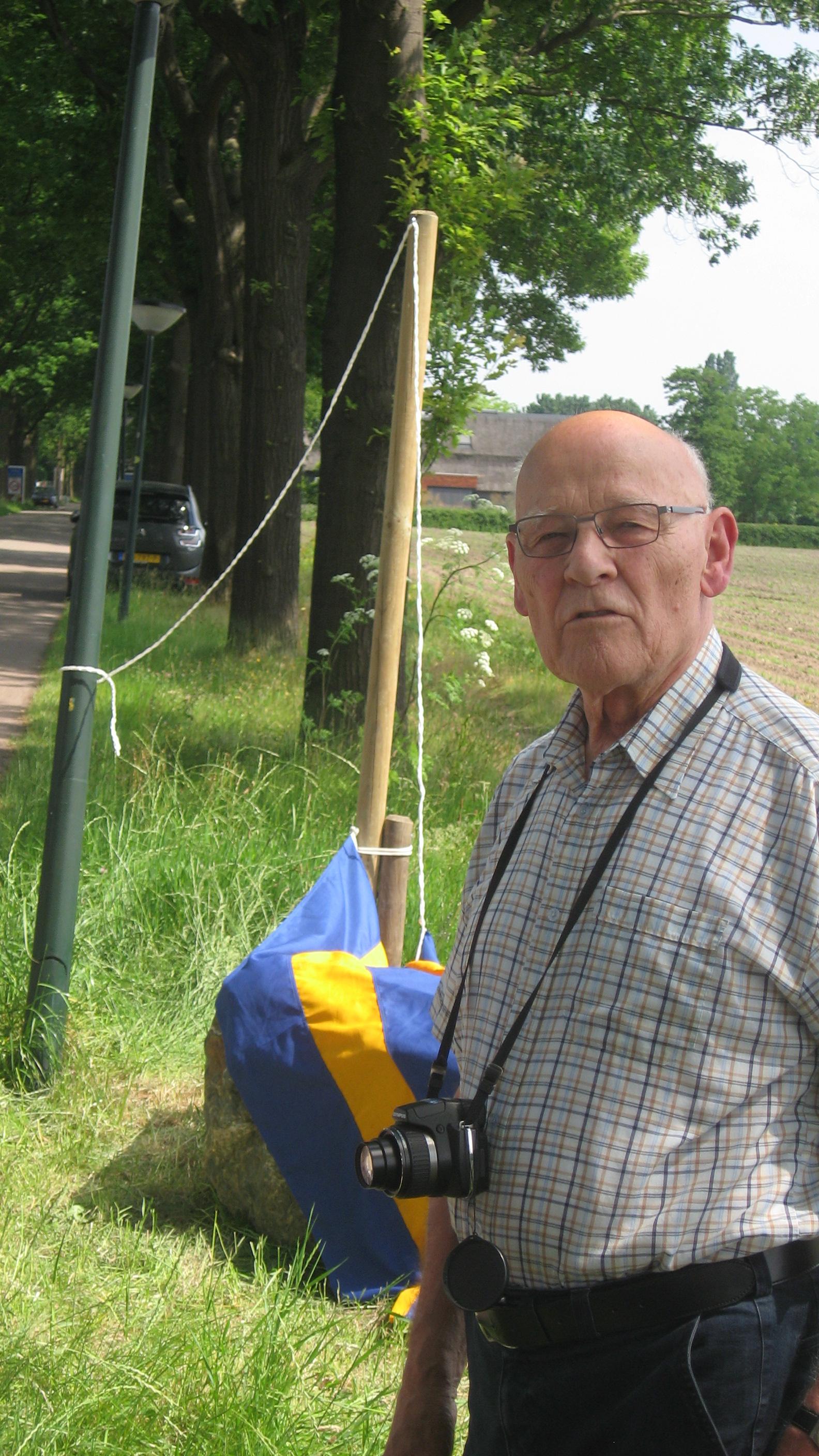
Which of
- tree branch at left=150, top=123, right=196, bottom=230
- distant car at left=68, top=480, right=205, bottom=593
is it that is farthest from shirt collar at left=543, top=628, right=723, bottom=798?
distant car at left=68, top=480, right=205, bottom=593

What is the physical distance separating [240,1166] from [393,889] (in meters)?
0.98

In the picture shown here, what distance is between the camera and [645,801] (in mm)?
1844

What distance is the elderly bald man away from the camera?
66.3 inches

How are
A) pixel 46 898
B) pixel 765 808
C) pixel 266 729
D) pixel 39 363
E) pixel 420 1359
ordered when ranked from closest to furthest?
pixel 765 808
pixel 420 1359
pixel 46 898
pixel 266 729
pixel 39 363

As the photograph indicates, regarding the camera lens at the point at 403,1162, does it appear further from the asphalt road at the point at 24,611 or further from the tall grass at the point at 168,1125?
the asphalt road at the point at 24,611

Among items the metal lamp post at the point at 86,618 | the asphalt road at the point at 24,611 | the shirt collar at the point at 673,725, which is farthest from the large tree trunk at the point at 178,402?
the shirt collar at the point at 673,725

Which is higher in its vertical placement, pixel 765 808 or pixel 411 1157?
pixel 765 808

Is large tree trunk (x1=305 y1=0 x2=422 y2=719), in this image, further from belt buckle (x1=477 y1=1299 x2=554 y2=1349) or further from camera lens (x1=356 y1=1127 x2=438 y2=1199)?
belt buckle (x1=477 y1=1299 x2=554 y2=1349)

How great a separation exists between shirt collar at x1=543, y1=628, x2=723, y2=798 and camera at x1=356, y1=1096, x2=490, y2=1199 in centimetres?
50

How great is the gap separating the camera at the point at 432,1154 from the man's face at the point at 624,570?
1.98ft

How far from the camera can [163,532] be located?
69.9ft

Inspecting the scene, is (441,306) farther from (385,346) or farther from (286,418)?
(286,418)

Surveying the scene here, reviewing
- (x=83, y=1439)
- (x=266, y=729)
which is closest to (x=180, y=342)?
(x=266, y=729)

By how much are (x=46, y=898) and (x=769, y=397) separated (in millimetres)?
10202
